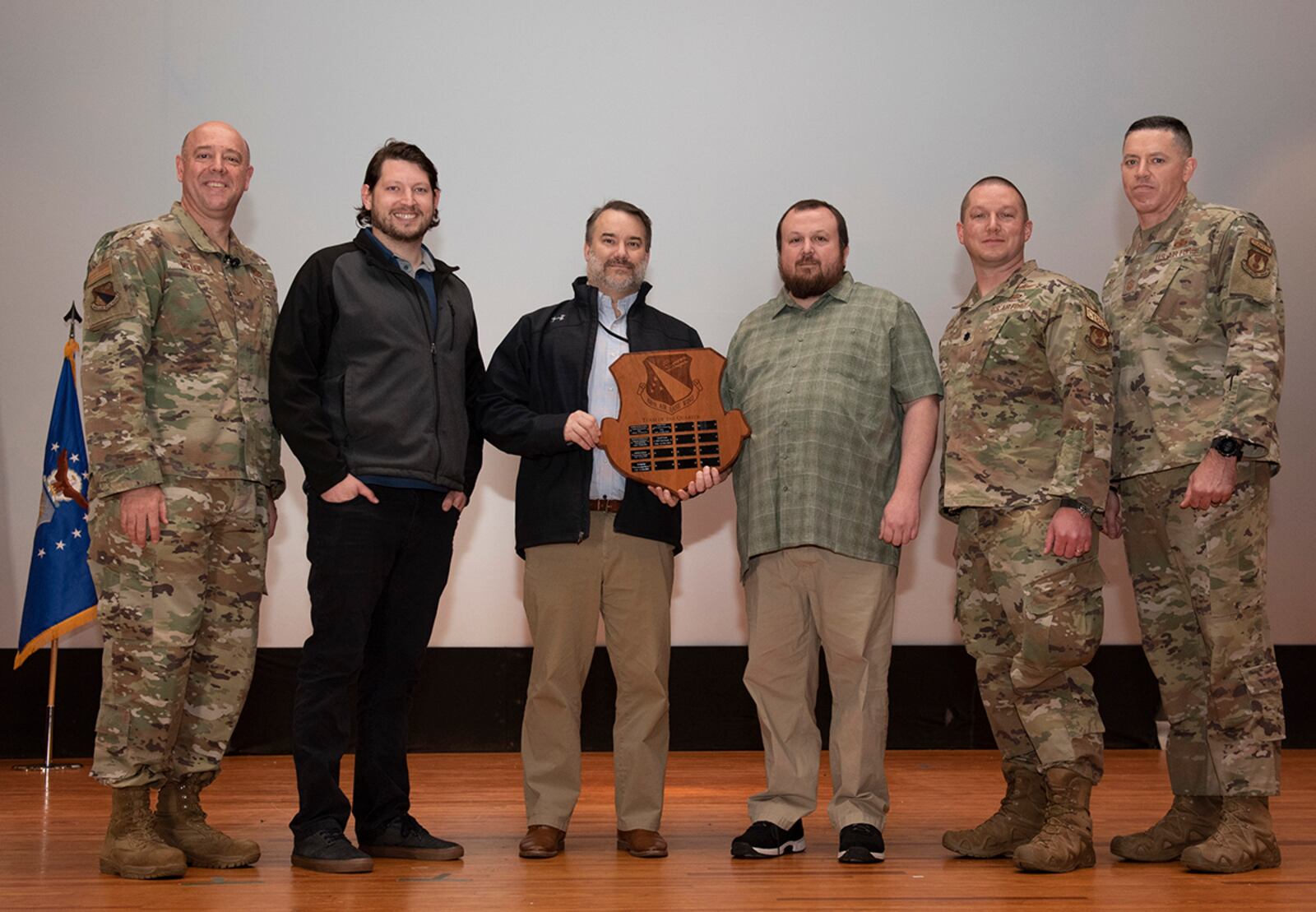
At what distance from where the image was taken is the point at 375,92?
18.1ft

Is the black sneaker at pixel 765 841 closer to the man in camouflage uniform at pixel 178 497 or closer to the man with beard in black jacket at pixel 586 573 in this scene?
the man with beard in black jacket at pixel 586 573

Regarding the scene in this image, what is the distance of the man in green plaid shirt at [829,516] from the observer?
3.18 m

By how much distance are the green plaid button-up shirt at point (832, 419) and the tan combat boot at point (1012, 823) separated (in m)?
0.63

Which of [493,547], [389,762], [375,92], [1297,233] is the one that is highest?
[375,92]

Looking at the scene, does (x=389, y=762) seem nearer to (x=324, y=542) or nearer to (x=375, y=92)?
(x=324, y=542)

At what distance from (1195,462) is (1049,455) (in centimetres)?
32

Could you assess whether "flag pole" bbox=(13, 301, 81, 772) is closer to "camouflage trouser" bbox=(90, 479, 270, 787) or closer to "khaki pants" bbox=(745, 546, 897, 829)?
"camouflage trouser" bbox=(90, 479, 270, 787)

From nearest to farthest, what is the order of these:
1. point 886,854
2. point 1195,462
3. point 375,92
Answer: point 1195,462 → point 886,854 → point 375,92

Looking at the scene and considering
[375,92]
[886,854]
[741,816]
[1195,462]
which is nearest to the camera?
[1195,462]

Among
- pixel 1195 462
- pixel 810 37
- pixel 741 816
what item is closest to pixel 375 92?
pixel 810 37

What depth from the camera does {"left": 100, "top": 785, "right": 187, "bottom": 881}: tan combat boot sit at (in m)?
2.85

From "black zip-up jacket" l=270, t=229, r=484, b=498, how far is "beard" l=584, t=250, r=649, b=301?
0.47m

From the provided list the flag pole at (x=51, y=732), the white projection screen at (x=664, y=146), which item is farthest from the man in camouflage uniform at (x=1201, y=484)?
the flag pole at (x=51, y=732)

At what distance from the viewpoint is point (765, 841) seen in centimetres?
311
